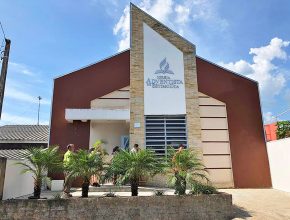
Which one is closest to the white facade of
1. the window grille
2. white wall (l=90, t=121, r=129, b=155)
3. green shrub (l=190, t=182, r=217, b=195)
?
the window grille

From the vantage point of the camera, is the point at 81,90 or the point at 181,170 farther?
the point at 81,90

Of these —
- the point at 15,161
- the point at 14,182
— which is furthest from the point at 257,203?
the point at 15,161

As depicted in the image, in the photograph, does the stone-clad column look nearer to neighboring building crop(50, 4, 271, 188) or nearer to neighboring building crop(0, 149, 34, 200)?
neighboring building crop(50, 4, 271, 188)

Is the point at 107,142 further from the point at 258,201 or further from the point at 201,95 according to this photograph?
the point at 258,201

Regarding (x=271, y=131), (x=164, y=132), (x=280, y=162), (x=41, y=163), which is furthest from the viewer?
(x=271, y=131)

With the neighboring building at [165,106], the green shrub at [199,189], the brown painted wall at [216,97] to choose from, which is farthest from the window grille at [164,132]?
the green shrub at [199,189]

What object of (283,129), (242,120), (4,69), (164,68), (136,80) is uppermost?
(164,68)

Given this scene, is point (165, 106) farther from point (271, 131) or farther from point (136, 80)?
point (271, 131)

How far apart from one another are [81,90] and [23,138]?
16.7 feet

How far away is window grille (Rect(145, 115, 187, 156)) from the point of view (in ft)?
49.3

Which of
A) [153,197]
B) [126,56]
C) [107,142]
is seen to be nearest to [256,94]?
[126,56]

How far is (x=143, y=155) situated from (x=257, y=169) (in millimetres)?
8587

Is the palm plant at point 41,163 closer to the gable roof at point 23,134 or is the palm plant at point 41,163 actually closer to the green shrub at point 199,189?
the green shrub at point 199,189

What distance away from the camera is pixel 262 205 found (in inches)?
404
